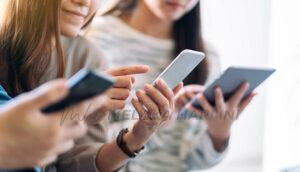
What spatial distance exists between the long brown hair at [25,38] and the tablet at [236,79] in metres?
0.29

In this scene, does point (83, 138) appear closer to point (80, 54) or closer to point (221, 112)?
point (80, 54)

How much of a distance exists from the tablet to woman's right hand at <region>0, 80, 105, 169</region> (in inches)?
16.6

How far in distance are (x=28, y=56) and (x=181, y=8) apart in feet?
1.15

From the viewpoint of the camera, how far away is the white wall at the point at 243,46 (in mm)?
967

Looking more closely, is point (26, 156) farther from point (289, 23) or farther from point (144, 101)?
point (289, 23)

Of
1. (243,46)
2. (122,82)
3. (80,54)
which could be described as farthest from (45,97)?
(243,46)

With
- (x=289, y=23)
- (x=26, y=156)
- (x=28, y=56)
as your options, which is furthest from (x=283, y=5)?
(x=26, y=156)

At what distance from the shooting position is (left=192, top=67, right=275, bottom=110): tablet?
0.78 m

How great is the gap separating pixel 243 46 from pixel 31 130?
0.69 metres

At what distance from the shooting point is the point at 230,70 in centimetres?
78

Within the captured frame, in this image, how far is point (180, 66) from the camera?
72cm

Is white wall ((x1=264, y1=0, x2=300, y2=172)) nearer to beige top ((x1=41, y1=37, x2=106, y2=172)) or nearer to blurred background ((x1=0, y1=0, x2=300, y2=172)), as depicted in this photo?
blurred background ((x1=0, y1=0, x2=300, y2=172))

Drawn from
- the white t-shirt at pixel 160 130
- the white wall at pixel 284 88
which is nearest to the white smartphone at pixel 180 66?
the white t-shirt at pixel 160 130

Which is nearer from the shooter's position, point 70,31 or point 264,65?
point 70,31
